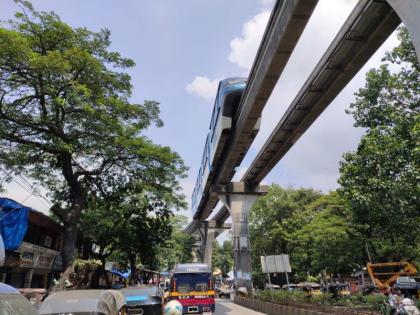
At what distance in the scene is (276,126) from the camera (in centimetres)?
2261

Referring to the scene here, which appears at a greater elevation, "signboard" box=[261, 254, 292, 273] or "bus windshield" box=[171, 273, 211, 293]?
"signboard" box=[261, 254, 292, 273]

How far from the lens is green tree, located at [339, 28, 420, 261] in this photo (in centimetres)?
1677

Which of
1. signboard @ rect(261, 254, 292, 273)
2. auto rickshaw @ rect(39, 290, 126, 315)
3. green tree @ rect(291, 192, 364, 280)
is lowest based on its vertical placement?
auto rickshaw @ rect(39, 290, 126, 315)

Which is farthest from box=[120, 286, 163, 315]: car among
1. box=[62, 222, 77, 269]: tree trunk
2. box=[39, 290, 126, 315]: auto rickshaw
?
box=[62, 222, 77, 269]: tree trunk

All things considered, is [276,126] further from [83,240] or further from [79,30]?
[83,240]

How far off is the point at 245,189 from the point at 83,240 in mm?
14355

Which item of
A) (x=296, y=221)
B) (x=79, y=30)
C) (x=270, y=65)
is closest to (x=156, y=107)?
(x=79, y=30)

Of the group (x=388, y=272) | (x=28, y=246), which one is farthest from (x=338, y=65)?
(x=388, y=272)

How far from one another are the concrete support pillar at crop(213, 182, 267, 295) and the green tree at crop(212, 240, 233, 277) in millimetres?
80373

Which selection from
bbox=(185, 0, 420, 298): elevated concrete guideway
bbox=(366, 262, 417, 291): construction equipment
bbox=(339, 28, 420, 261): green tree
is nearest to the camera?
bbox=(185, 0, 420, 298): elevated concrete guideway

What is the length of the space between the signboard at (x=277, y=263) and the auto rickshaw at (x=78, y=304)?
36.6 feet

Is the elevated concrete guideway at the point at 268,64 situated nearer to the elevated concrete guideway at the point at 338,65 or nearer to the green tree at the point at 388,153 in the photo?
the elevated concrete guideway at the point at 338,65

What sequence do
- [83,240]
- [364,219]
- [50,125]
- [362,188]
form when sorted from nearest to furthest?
[50,125], [362,188], [364,219], [83,240]

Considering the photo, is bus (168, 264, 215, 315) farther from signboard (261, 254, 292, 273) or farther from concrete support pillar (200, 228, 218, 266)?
concrete support pillar (200, 228, 218, 266)
